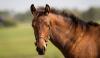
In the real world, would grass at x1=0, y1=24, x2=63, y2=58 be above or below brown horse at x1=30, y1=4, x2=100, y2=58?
below

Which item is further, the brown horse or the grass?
the grass

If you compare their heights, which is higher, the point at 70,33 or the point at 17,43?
the point at 70,33

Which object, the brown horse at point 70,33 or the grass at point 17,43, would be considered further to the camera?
the grass at point 17,43

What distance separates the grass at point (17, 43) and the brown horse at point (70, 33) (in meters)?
10.3

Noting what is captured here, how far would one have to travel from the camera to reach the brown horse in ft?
29.7

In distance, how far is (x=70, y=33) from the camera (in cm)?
927

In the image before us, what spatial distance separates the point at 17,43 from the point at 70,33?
A: 49.3 feet

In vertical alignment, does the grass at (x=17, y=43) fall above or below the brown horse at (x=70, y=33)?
below

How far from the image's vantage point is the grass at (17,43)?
2077cm

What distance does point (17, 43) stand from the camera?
24125 mm

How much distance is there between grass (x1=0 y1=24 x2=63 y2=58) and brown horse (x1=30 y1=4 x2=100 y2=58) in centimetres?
1030

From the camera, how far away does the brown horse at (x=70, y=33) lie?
9.05 m

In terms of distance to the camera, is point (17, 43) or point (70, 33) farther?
point (17, 43)

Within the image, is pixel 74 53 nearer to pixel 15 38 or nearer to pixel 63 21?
pixel 63 21
